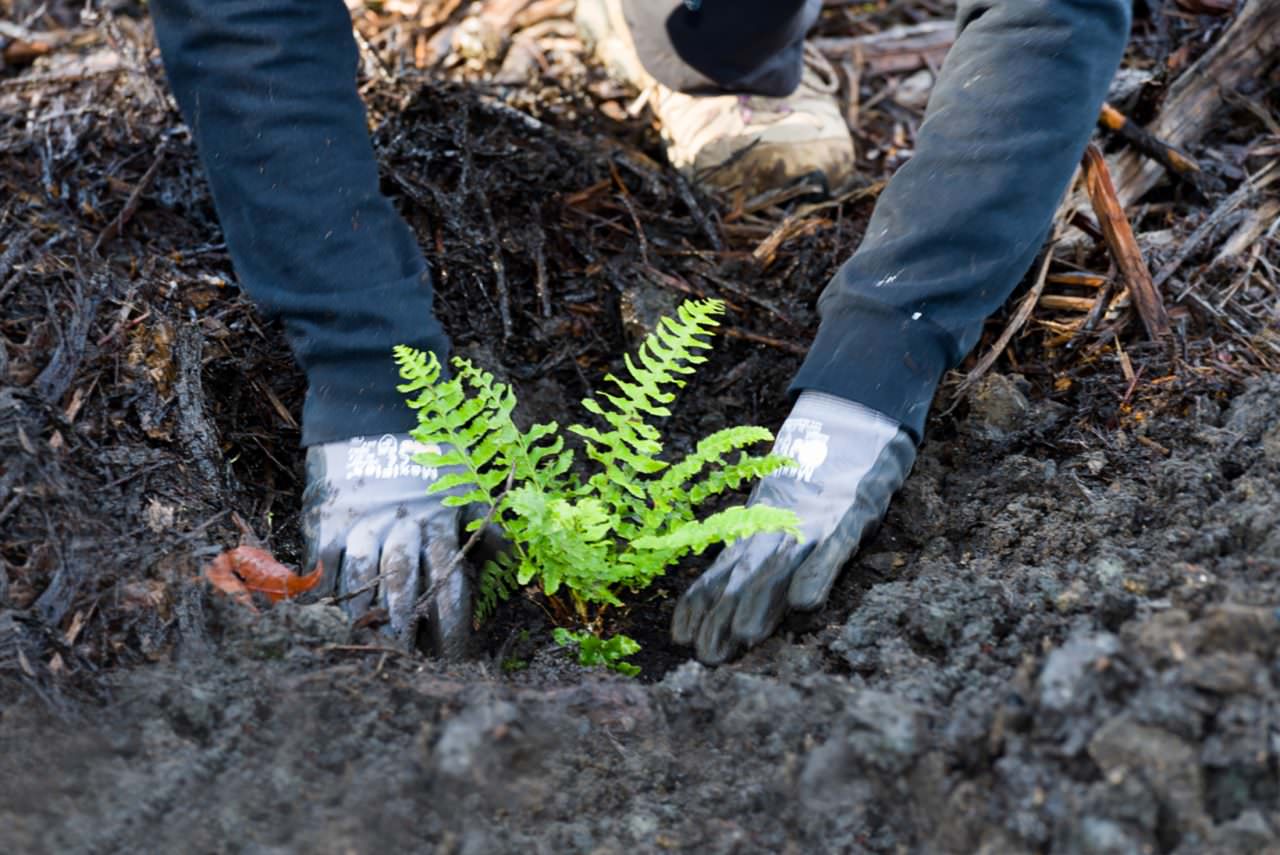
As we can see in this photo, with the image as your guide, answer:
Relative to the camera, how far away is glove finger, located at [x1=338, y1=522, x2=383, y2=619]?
2.68 m

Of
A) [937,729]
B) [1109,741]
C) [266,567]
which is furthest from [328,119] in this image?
[1109,741]

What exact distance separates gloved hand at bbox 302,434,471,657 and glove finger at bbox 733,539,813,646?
69 centimetres

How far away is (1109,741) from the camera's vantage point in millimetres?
1639

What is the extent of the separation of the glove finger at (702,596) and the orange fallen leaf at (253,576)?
0.89 m

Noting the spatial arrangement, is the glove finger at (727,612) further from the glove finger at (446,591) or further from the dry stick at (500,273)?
the dry stick at (500,273)

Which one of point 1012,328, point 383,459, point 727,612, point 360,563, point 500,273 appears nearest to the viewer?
point 727,612

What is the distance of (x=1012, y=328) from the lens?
3.40 metres

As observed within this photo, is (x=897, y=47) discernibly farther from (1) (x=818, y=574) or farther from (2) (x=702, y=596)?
(2) (x=702, y=596)

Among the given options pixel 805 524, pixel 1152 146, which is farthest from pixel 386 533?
pixel 1152 146

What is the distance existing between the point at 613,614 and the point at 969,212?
56.9 inches

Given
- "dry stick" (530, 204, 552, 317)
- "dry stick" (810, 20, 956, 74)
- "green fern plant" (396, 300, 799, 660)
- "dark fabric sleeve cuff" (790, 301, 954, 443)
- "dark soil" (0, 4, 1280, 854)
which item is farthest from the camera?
"dry stick" (810, 20, 956, 74)

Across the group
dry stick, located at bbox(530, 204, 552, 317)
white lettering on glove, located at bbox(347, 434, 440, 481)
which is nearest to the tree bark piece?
dry stick, located at bbox(530, 204, 552, 317)

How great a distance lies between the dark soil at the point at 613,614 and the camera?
175 centimetres

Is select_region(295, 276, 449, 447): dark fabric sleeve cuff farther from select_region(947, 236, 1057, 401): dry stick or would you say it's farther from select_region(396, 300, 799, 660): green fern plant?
select_region(947, 236, 1057, 401): dry stick
